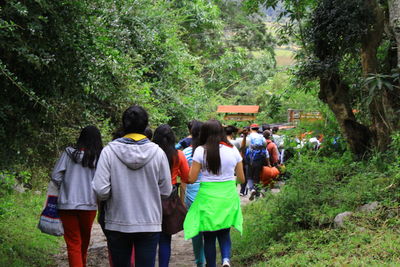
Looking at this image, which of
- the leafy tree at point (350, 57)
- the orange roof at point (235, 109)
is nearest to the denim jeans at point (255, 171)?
the leafy tree at point (350, 57)

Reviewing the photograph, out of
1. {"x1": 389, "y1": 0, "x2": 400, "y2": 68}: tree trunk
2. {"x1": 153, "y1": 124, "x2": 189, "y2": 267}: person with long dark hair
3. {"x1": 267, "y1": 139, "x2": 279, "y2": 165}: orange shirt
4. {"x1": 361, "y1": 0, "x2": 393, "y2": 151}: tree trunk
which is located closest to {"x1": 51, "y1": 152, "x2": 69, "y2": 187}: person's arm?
{"x1": 153, "y1": 124, "x2": 189, "y2": 267}: person with long dark hair

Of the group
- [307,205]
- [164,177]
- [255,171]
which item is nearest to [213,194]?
[164,177]

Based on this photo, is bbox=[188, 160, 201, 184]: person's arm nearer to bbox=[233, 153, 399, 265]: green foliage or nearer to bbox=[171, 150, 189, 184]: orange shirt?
bbox=[171, 150, 189, 184]: orange shirt

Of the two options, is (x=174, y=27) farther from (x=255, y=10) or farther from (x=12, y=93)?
(x=12, y=93)

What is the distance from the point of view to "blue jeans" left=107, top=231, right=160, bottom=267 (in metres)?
4.38

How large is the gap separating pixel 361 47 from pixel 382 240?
15.4 ft

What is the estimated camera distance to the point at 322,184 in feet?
26.2

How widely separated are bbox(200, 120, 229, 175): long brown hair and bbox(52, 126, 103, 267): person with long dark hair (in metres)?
1.18

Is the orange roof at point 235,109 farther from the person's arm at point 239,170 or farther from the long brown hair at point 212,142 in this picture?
the long brown hair at point 212,142

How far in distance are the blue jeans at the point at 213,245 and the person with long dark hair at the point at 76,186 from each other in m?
1.30

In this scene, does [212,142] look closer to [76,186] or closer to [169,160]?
[169,160]

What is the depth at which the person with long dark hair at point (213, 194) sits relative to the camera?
5.71m

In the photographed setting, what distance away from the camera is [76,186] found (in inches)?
220

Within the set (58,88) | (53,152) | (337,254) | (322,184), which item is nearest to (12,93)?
(58,88)
